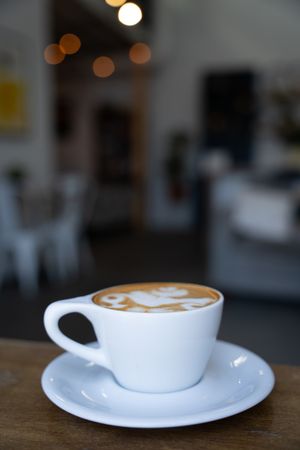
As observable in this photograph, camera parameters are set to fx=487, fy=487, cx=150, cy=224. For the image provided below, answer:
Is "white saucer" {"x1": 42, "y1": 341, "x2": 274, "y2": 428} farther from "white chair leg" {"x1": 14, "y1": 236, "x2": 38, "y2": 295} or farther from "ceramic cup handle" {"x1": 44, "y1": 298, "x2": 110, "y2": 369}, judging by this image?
"white chair leg" {"x1": 14, "y1": 236, "x2": 38, "y2": 295}

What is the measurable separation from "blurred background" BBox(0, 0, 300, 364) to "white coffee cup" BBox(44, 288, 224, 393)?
1.15 m

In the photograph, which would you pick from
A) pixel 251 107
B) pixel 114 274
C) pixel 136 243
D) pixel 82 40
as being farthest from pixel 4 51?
pixel 251 107

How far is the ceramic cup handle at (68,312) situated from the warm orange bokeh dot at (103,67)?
24.6ft

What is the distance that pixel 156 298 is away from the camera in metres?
0.52

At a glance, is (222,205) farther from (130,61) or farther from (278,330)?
(130,61)

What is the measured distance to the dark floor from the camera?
2518mm

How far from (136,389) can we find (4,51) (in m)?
4.09

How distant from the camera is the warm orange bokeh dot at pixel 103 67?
25.2 ft

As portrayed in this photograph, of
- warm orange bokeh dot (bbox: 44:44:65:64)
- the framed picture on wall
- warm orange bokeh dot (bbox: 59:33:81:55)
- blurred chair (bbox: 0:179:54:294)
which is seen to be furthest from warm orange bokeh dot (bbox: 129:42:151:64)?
blurred chair (bbox: 0:179:54:294)

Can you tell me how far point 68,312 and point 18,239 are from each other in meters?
3.19


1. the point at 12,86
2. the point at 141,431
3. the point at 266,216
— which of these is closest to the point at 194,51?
the point at 12,86

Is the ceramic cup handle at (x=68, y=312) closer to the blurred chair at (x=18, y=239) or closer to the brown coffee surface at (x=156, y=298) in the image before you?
the brown coffee surface at (x=156, y=298)

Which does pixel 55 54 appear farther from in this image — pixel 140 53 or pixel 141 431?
pixel 141 431

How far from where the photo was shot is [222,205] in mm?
3781
